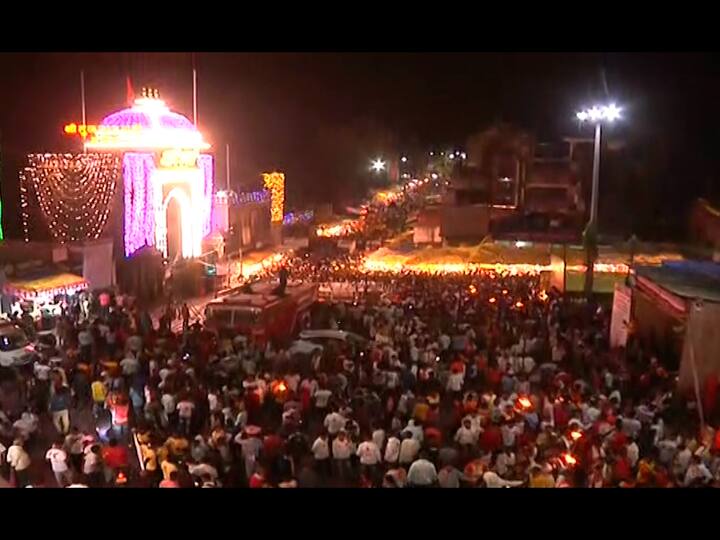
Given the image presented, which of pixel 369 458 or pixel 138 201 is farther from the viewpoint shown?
pixel 138 201

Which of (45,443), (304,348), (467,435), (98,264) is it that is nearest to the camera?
(467,435)

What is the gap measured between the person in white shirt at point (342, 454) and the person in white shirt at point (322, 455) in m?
0.08

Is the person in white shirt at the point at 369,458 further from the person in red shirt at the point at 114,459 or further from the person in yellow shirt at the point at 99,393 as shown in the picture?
the person in yellow shirt at the point at 99,393

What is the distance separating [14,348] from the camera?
12055 millimetres

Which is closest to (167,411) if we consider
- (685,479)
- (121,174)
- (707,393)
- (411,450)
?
(411,450)

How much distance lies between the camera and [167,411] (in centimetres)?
905

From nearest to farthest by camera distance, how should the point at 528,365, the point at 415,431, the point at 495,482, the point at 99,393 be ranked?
the point at 495,482, the point at 415,431, the point at 99,393, the point at 528,365

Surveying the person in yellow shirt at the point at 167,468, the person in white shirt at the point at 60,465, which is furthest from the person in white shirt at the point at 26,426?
the person in yellow shirt at the point at 167,468

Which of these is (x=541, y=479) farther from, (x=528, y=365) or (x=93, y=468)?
(x=93, y=468)

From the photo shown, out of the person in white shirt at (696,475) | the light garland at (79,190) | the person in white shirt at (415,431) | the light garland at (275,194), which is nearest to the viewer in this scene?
the person in white shirt at (696,475)

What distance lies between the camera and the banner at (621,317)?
503 inches

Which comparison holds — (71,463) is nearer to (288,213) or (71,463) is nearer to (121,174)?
(121,174)

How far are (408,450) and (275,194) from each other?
21738 mm

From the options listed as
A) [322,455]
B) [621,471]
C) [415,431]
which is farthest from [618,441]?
[322,455]
